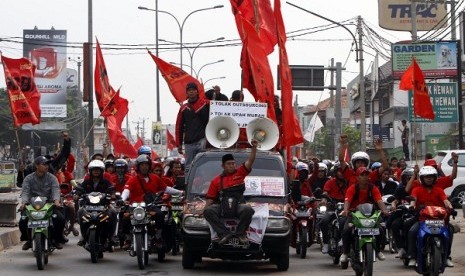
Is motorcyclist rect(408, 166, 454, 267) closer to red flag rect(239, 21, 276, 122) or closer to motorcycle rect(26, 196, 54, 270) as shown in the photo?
motorcycle rect(26, 196, 54, 270)

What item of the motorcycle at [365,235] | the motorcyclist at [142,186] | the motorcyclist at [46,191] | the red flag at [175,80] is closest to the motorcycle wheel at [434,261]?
the motorcycle at [365,235]

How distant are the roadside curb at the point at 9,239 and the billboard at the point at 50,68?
49.4m

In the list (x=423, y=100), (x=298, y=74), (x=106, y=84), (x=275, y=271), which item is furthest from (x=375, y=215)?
(x=298, y=74)

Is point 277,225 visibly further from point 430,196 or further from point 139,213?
point 430,196

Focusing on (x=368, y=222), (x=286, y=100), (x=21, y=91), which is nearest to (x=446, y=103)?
(x=286, y=100)

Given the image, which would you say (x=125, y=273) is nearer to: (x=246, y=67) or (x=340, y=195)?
(x=340, y=195)

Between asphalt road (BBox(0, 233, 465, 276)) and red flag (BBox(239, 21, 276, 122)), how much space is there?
158 inches

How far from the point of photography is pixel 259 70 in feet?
64.7

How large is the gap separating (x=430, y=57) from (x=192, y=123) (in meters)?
23.7

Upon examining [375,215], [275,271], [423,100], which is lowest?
[275,271]

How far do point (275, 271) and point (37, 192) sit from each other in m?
3.73

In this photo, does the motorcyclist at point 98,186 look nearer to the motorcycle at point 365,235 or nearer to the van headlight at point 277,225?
the van headlight at point 277,225

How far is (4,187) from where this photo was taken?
174 feet

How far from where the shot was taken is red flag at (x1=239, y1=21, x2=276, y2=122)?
64.4 ft
